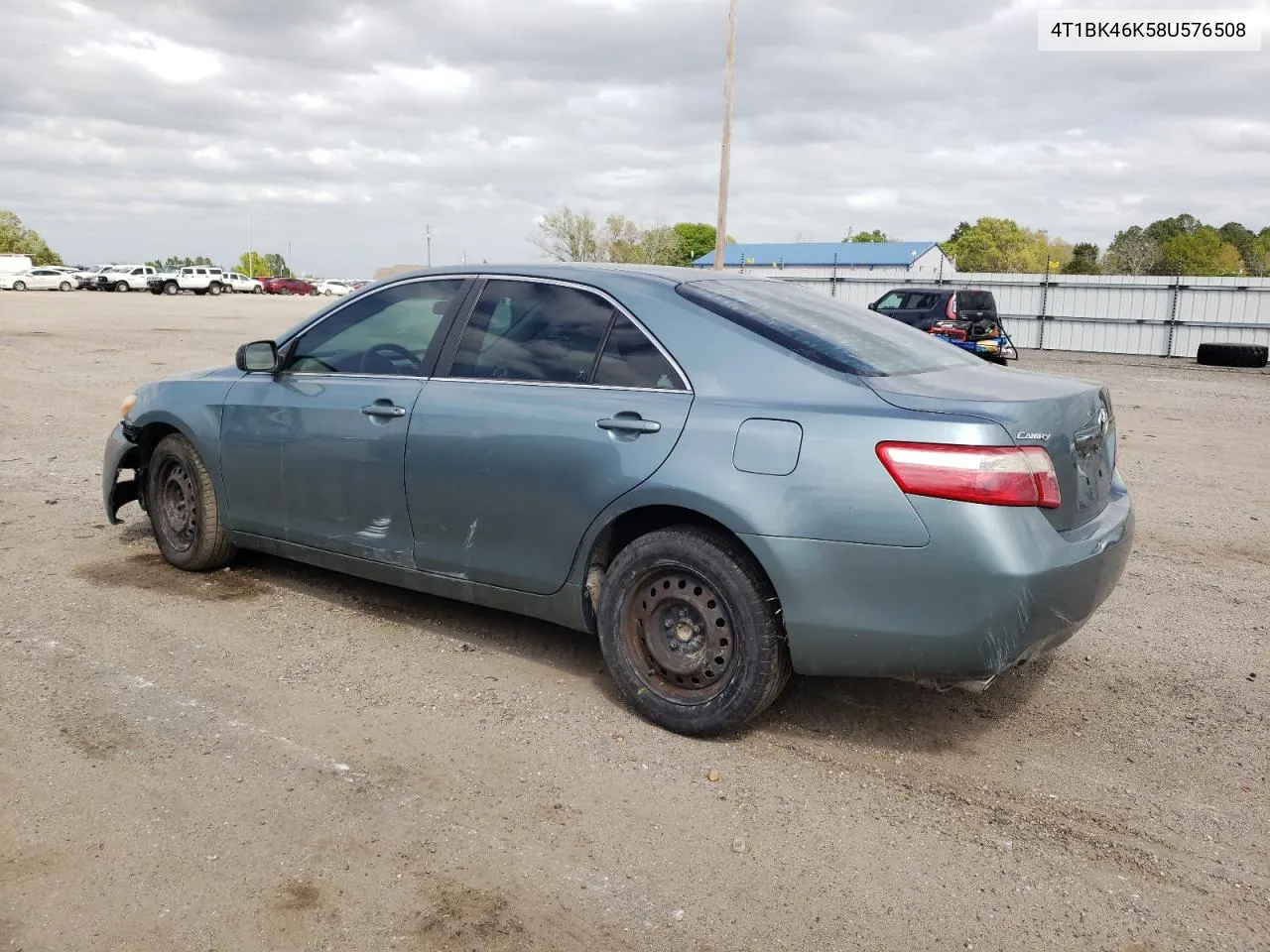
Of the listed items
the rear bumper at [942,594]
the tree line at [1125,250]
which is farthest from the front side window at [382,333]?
the tree line at [1125,250]

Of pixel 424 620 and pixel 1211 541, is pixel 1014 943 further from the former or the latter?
pixel 1211 541

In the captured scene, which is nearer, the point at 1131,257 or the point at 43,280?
the point at 43,280

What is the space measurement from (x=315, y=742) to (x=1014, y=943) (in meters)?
2.31

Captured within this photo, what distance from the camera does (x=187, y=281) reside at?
196 ft

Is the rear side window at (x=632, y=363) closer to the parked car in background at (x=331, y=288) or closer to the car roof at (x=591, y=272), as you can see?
the car roof at (x=591, y=272)

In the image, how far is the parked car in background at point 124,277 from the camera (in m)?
62.1

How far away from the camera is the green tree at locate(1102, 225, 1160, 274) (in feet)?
222

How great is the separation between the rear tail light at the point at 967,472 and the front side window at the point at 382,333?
215 centimetres

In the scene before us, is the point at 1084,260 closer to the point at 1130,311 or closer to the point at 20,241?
the point at 1130,311

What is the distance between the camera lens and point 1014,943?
2.63 m

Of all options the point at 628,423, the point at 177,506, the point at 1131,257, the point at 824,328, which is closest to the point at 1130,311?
the point at 824,328

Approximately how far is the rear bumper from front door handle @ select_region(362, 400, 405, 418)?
1722 mm

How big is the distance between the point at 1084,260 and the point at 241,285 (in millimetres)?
60047

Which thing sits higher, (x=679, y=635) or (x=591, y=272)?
(x=591, y=272)
